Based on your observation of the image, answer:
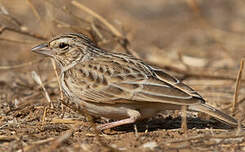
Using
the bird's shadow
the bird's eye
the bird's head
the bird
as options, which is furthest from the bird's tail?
the bird's eye

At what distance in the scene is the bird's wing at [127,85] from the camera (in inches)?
217

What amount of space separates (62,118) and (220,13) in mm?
11572

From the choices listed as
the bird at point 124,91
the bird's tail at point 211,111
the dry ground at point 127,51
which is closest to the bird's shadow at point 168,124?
the dry ground at point 127,51

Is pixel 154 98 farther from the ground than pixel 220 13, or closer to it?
closer to it

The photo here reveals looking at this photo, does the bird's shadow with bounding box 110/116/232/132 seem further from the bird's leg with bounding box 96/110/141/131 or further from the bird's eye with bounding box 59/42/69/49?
the bird's eye with bounding box 59/42/69/49

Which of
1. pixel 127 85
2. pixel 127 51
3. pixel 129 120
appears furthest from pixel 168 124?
pixel 127 51

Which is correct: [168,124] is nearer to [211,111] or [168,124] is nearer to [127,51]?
[211,111]

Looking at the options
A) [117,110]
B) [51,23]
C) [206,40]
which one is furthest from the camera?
[206,40]

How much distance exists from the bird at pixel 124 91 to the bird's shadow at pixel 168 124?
21 cm

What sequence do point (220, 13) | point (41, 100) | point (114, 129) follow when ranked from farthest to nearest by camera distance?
point (220, 13)
point (41, 100)
point (114, 129)

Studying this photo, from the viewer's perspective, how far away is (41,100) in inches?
305

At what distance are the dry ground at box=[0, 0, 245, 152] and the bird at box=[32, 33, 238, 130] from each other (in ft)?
0.94

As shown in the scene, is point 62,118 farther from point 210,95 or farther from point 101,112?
point 210,95

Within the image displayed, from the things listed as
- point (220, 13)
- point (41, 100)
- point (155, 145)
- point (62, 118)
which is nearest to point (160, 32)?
point (220, 13)
